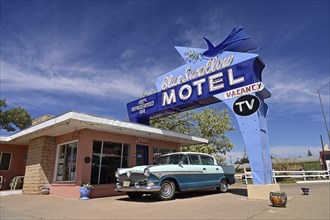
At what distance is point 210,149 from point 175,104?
47.9 ft

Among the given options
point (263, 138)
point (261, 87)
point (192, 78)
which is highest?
point (192, 78)

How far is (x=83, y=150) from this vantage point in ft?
33.3

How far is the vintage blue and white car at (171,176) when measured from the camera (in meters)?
7.83

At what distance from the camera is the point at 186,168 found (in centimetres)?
881

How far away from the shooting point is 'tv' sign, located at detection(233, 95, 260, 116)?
9070 mm

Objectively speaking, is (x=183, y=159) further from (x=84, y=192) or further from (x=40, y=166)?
(x=40, y=166)

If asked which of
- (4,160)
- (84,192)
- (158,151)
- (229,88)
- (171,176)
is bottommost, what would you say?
(84,192)

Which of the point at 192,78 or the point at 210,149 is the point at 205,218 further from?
the point at 210,149

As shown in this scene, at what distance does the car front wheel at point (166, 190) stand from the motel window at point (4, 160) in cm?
1232

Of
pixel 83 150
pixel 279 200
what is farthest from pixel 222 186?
pixel 83 150

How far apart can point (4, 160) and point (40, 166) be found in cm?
566

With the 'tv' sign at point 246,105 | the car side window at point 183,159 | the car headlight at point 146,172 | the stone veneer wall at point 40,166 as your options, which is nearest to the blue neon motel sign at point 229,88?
the 'tv' sign at point 246,105

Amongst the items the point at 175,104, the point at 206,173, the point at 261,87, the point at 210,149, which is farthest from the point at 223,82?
the point at 210,149

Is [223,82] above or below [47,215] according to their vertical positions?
above
